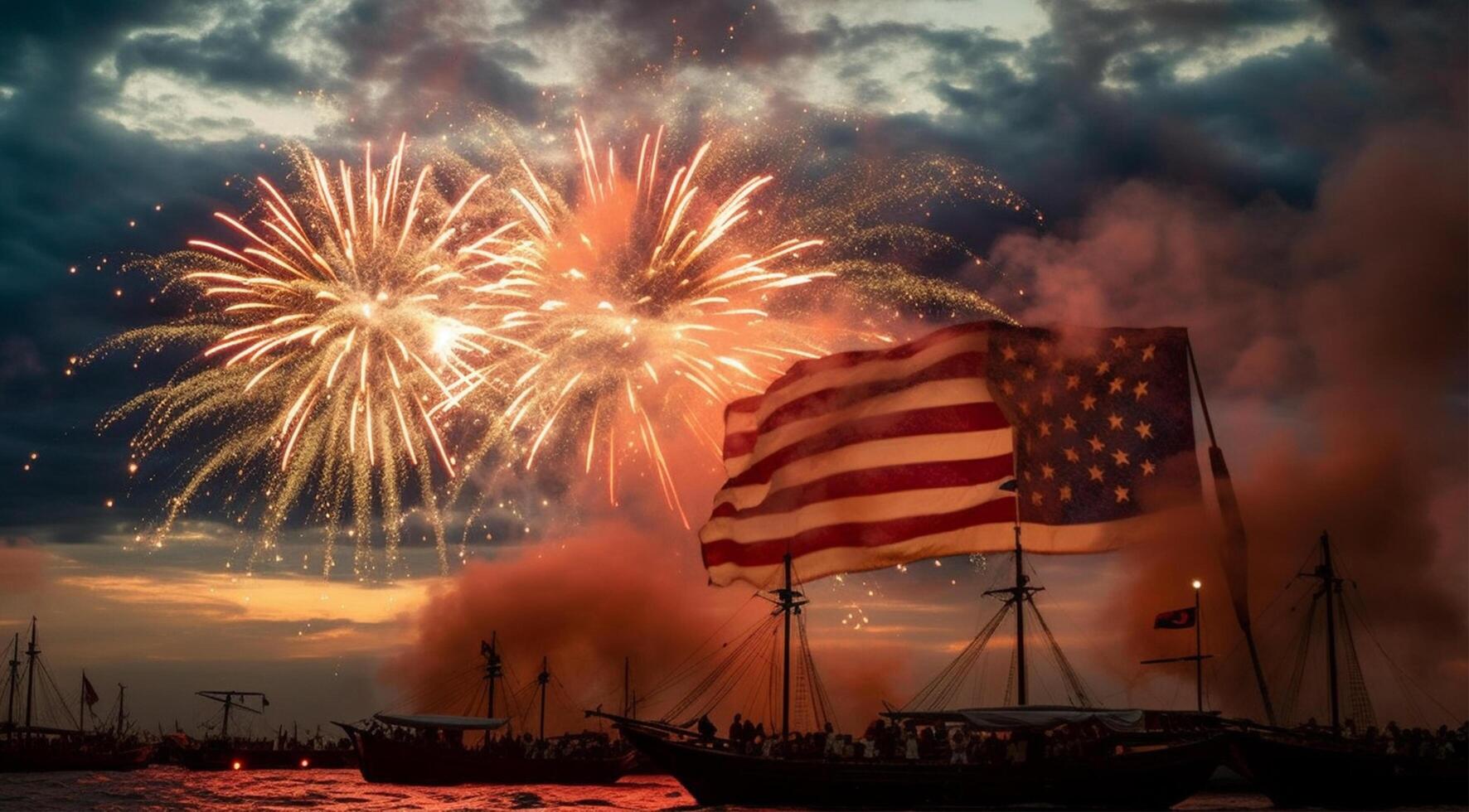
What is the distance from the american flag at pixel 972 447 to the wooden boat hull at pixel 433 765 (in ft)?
163

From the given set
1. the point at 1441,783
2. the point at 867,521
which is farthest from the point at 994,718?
the point at 1441,783

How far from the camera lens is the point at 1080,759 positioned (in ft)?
199

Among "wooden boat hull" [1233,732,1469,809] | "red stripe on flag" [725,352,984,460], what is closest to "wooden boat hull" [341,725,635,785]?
"red stripe on flag" [725,352,984,460]

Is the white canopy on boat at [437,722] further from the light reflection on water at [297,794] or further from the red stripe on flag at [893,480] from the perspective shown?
the red stripe on flag at [893,480]

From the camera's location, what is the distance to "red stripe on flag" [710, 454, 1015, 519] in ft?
178

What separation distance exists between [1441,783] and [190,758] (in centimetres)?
12499

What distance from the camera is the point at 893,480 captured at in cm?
5619

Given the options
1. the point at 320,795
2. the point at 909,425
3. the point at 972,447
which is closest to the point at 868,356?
the point at 909,425

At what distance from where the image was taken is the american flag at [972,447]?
52.3 metres

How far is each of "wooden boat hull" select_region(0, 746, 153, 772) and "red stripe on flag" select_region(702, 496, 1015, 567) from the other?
4247 inches

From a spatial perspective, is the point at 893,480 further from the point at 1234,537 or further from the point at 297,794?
the point at 297,794

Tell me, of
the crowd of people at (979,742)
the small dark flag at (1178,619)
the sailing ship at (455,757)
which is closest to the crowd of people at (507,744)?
the sailing ship at (455,757)

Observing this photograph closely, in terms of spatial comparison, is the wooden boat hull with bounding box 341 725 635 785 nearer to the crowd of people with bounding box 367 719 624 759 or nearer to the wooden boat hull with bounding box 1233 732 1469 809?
the crowd of people with bounding box 367 719 624 759

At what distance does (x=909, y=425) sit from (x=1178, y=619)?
1611 centimetres
